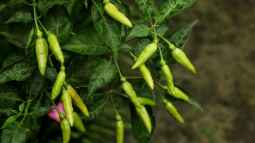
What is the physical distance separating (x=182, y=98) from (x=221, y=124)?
8.30 ft

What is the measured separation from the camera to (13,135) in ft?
4.09

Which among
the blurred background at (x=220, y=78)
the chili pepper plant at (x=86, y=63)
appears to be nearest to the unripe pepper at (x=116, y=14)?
the chili pepper plant at (x=86, y=63)

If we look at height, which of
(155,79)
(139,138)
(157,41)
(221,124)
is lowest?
(221,124)

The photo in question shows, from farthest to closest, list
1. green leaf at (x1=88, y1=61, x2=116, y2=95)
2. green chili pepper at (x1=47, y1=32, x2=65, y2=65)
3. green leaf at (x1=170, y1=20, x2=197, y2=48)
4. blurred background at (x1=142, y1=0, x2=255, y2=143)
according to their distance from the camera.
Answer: blurred background at (x1=142, y1=0, x2=255, y2=143), green leaf at (x1=170, y1=20, x2=197, y2=48), green leaf at (x1=88, y1=61, x2=116, y2=95), green chili pepper at (x1=47, y1=32, x2=65, y2=65)

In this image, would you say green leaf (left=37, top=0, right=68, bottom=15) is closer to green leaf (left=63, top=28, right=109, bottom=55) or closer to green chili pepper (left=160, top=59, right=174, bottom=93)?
green leaf (left=63, top=28, right=109, bottom=55)

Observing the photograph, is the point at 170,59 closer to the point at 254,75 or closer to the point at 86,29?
the point at 86,29

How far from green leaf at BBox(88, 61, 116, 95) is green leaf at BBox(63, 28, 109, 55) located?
0.03 m

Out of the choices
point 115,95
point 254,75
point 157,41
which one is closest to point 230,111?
point 254,75

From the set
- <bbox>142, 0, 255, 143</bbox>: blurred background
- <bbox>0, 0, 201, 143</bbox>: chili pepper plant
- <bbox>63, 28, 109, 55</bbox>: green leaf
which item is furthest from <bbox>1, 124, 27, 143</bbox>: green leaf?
<bbox>142, 0, 255, 143</bbox>: blurred background

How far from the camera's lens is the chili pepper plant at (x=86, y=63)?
1118mm

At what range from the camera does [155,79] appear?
129 cm

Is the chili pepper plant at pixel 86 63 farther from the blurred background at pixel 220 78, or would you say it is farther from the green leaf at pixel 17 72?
the blurred background at pixel 220 78

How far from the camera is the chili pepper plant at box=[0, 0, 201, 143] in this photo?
1118mm

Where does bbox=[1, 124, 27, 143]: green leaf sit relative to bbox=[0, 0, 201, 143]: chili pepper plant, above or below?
below
